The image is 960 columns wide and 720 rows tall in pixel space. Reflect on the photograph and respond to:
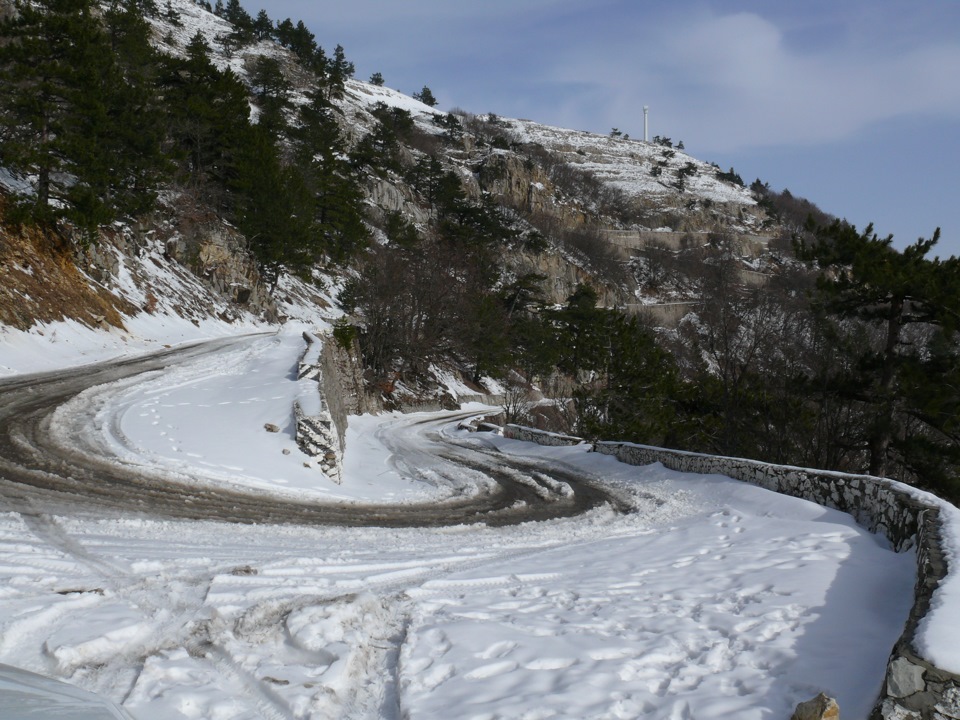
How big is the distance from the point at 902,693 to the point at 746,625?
1653 mm

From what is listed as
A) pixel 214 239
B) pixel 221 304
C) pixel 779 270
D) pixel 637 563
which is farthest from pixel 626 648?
pixel 779 270

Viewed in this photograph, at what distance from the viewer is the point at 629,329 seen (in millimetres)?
31875

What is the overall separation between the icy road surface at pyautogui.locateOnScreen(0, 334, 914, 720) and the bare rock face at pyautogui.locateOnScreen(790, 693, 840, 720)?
0.29 meters

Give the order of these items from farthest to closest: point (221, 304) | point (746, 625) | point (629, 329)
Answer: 1. point (221, 304)
2. point (629, 329)
3. point (746, 625)

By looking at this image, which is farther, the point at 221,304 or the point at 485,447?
the point at 221,304

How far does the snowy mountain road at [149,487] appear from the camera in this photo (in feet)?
23.8

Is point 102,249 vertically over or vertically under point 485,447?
over

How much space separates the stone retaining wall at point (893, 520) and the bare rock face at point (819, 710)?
0.25 metres

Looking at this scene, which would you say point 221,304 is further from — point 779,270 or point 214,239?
point 779,270

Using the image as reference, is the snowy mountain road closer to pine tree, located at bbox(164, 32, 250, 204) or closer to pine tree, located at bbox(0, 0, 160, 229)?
pine tree, located at bbox(0, 0, 160, 229)

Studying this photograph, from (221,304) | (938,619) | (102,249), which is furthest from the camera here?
(221,304)

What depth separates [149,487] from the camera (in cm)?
808

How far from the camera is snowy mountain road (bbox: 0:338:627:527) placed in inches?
285

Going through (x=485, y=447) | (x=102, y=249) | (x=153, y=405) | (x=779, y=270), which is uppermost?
(x=779, y=270)
